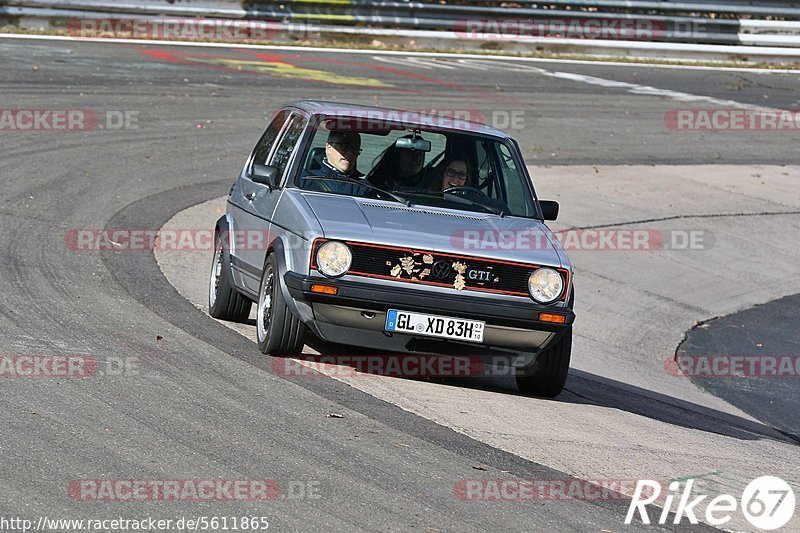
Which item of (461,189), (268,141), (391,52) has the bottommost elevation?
(391,52)

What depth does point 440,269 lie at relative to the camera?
7672 mm

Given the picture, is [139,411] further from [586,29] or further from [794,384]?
[586,29]

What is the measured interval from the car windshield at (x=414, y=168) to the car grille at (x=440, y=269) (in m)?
0.92


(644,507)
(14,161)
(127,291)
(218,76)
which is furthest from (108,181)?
(644,507)

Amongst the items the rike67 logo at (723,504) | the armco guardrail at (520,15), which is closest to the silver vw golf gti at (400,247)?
the rike67 logo at (723,504)

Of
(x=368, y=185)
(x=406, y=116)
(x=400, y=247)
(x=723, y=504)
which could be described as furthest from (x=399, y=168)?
(x=723, y=504)

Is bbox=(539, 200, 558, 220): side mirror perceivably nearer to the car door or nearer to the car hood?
the car hood

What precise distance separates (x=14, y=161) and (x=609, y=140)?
32.9ft

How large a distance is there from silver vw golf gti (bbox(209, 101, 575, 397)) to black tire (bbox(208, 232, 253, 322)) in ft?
0.06

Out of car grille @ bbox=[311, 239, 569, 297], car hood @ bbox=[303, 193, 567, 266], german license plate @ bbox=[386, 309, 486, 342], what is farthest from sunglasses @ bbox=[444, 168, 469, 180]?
german license plate @ bbox=[386, 309, 486, 342]

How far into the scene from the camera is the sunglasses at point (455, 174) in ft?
29.0

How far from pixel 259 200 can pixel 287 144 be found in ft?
1.49

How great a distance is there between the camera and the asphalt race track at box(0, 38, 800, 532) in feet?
19.0

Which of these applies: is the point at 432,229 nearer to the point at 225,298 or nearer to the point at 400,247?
the point at 400,247
